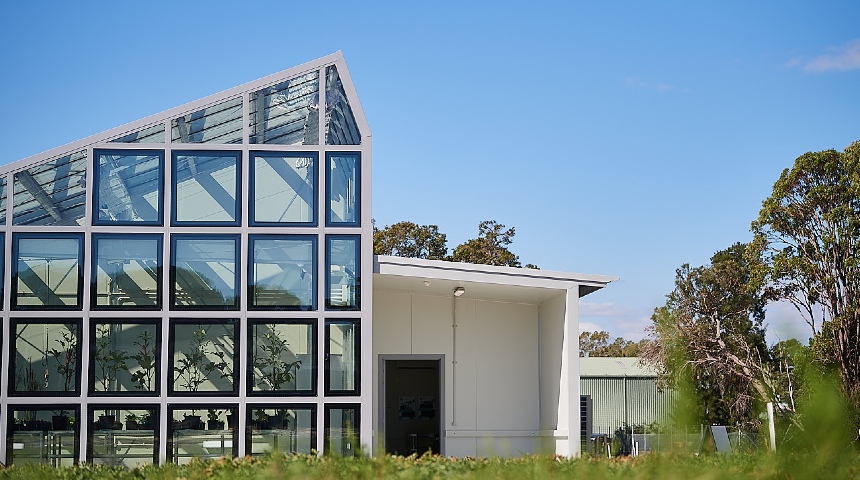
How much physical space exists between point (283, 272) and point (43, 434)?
10.9 feet

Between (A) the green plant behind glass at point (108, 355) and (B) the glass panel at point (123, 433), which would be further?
(A) the green plant behind glass at point (108, 355)

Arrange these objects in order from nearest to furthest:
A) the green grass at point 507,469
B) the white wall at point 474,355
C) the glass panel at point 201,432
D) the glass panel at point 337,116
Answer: the green grass at point 507,469, the glass panel at point 201,432, the glass panel at point 337,116, the white wall at point 474,355

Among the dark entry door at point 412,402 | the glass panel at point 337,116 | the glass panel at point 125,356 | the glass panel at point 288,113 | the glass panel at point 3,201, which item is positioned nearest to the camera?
the glass panel at point 125,356

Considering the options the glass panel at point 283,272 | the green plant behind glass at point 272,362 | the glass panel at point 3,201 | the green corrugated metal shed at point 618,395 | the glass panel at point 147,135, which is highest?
the glass panel at point 147,135

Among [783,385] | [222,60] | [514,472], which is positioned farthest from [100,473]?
[783,385]

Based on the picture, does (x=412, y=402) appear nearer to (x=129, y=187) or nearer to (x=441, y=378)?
(x=441, y=378)

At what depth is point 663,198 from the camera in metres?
30.2

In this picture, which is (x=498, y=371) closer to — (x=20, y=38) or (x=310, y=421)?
(x=310, y=421)

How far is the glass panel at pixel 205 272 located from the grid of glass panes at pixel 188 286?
0.02 meters

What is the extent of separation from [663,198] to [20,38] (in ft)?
56.2

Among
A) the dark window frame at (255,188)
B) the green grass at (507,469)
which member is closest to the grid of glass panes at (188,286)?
the dark window frame at (255,188)

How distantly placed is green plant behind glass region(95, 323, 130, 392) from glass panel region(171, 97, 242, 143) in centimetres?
244

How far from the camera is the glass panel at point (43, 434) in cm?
1246

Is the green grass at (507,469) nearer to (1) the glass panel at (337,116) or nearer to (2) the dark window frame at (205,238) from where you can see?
(2) the dark window frame at (205,238)
